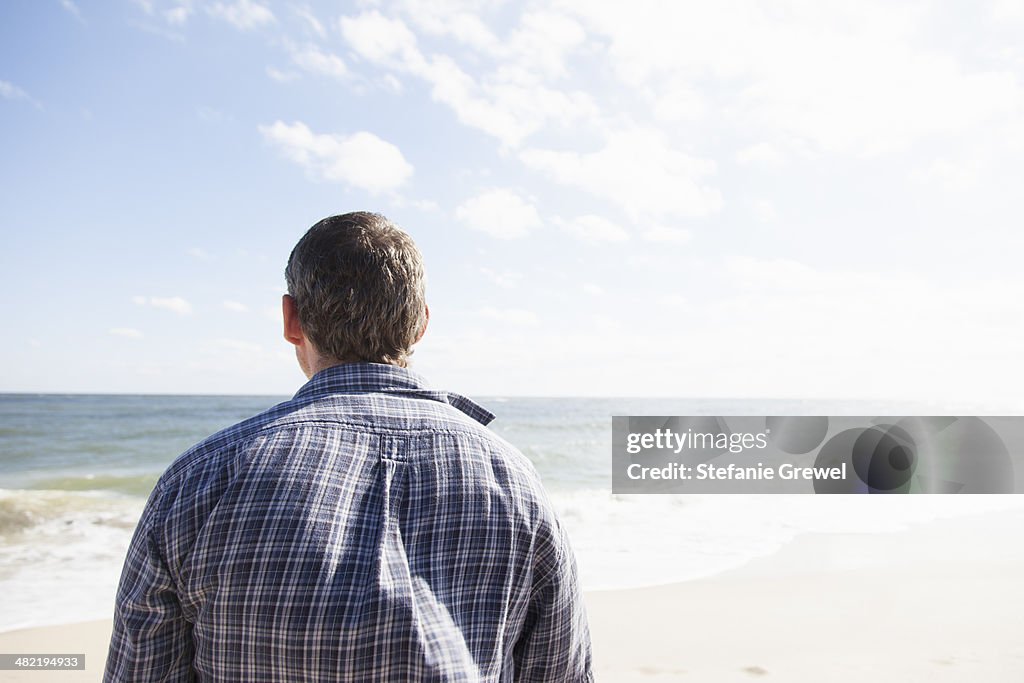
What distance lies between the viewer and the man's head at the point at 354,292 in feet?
3.66

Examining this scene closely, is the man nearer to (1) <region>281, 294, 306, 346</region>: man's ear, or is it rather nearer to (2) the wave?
(1) <region>281, 294, 306, 346</region>: man's ear

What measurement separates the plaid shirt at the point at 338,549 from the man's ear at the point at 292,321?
5.3 inches

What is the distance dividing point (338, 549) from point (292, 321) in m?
0.42

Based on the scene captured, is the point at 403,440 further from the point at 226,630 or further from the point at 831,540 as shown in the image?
the point at 831,540

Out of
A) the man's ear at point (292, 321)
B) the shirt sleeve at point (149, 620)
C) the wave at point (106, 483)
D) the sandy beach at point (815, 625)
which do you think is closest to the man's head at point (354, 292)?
the man's ear at point (292, 321)

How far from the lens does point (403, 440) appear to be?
3.36ft

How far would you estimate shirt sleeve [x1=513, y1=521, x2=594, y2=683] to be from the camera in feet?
3.58

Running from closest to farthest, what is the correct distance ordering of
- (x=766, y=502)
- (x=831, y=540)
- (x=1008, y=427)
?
(x=831, y=540) < (x=766, y=502) < (x=1008, y=427)

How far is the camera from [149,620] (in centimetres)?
94

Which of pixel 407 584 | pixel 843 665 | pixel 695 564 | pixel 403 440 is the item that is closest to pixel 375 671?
Answer: pixel 407 584

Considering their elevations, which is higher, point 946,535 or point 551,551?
point 551,551

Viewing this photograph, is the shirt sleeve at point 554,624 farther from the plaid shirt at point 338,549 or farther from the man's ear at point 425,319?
the man's ear at point 425,319

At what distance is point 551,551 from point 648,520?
7301 millimetres

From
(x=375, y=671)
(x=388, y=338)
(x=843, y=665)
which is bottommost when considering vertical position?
(x=843, y=665)
